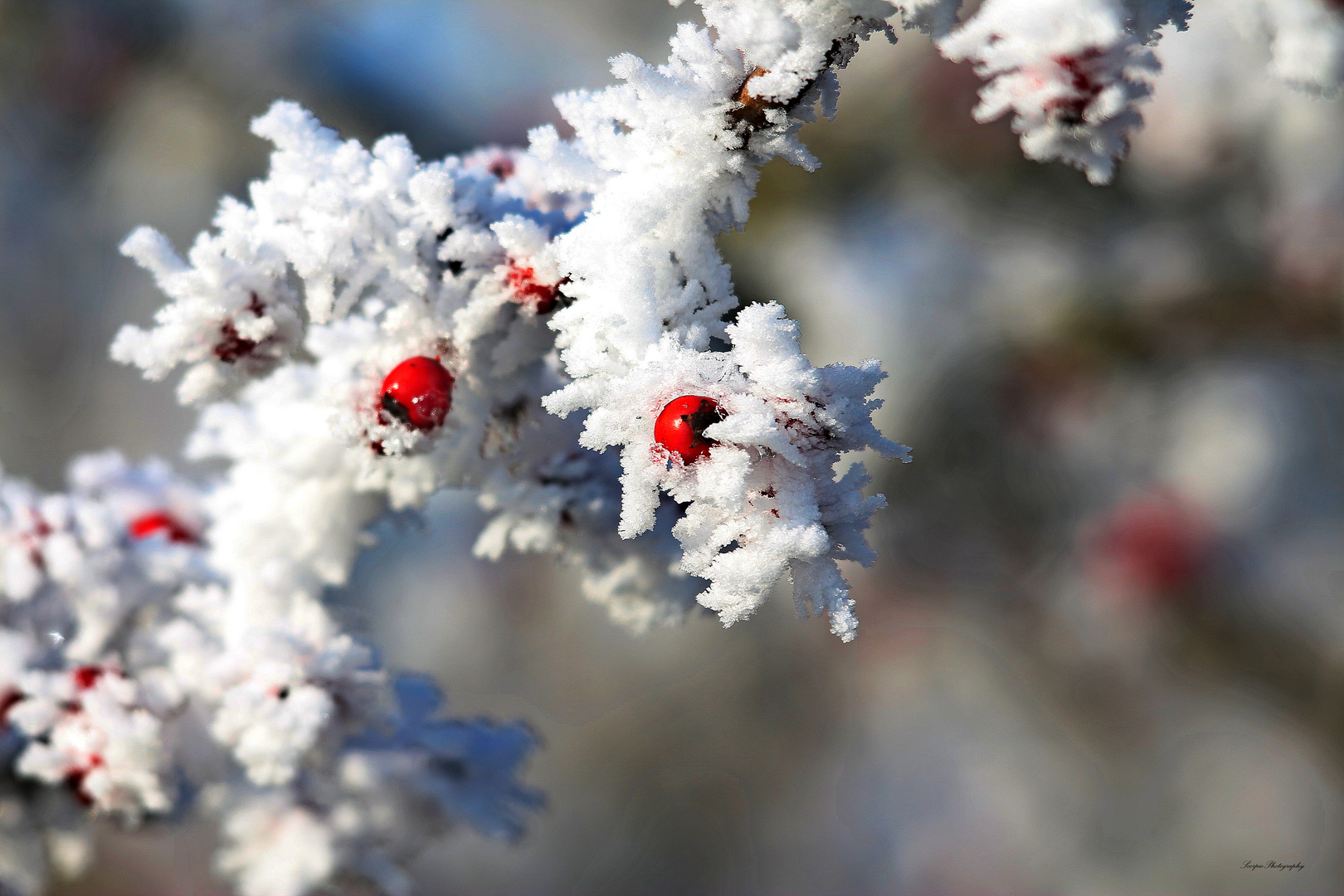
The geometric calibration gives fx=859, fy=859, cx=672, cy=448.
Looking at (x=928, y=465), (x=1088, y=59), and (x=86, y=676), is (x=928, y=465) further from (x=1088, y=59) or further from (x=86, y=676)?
(x=1088, y=59)

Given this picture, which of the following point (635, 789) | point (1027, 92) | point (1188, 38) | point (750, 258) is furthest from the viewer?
point (635, 789)

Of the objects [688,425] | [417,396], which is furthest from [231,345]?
[688,425]

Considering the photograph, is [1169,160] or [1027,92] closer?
[1027,92]

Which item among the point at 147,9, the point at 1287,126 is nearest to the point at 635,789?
the point at 1287,126

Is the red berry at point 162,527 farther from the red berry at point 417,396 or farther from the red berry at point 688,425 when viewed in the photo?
the red berry at point 688,425

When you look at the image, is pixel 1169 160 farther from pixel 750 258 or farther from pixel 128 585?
pixel 128 585

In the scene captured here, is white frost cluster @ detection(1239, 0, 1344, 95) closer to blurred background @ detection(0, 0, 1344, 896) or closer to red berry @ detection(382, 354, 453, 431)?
red berry @ detection(382, 354, 453, 431)
